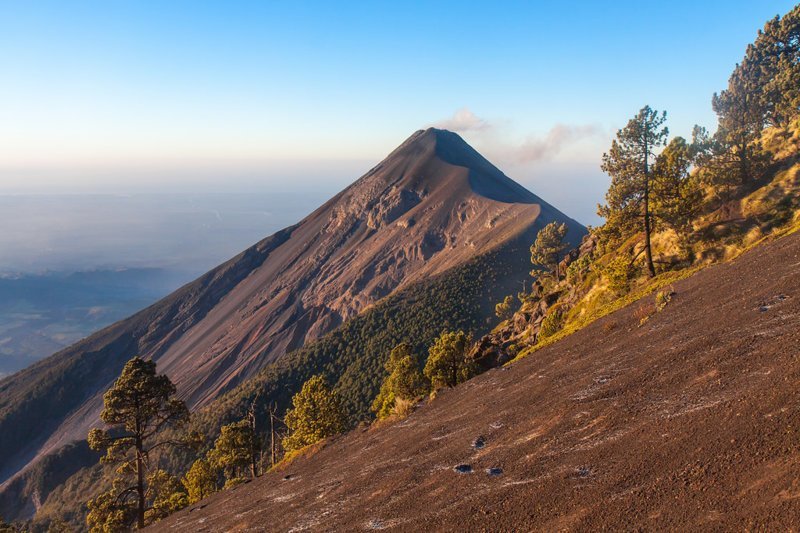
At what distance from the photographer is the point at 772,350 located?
13555mm

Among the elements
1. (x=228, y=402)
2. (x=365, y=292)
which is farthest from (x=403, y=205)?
(x=228, y=402)

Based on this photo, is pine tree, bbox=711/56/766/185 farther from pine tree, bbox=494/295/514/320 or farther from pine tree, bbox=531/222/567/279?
pine tree, bbox=494/295/514/320

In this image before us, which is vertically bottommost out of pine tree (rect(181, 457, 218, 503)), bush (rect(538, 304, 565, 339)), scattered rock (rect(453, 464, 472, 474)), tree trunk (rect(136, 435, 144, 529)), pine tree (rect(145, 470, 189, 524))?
pine tree (rect(181, 457, 218, 503))

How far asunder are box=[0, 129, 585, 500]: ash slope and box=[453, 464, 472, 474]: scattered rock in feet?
405

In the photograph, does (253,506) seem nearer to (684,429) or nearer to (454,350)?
(684,429)

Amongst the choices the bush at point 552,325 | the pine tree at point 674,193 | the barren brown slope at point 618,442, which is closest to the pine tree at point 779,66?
the pine tree at point 674,193

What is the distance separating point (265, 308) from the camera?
168000 millimetres

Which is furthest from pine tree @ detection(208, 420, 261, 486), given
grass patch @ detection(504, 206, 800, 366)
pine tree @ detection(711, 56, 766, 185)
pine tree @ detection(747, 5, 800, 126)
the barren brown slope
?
pine tree @ detection(747, 5, 800, 126)

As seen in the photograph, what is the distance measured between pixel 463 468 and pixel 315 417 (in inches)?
1306

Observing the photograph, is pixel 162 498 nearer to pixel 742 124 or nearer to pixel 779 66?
pixel 742 124

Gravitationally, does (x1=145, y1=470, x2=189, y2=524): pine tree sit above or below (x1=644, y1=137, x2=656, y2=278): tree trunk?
below

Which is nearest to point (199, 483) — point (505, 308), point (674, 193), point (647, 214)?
point (647, 214)

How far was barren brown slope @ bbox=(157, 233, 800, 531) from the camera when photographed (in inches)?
385

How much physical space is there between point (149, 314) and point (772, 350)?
213198 mm
